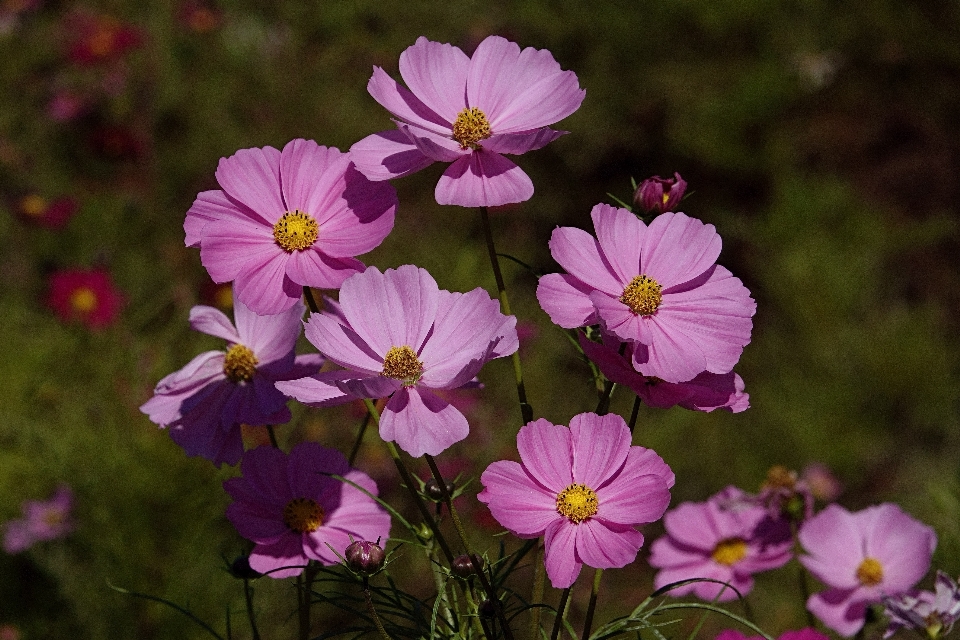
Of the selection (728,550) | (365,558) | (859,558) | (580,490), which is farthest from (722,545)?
(365,558)

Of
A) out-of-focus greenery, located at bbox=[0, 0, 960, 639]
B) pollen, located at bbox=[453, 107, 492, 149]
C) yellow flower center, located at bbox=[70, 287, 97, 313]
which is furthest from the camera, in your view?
yellow flower center, located at bbox=[70, 287, 97, 313]

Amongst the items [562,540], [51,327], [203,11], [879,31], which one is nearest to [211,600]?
[51,327]

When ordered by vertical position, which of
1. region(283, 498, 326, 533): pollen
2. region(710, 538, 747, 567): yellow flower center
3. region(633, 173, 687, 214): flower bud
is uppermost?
region(633, 173, 687, 214): flower bud

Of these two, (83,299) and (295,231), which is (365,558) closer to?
(295,231)

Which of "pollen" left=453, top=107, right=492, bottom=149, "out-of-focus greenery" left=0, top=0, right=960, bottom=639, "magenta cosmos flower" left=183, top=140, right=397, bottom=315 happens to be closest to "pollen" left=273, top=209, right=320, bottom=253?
"magenta cosmos flower" left=183, top=140, right=397, bottom=315

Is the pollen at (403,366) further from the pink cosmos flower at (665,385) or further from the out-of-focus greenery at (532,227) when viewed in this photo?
the out-of-focus greenery at (532,227)

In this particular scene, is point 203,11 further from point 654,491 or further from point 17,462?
point 654,491

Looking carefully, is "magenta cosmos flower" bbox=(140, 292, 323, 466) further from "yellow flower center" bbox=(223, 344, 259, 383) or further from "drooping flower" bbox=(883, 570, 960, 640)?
"drooping flower" bbox=(883, 570, 960, 640)
